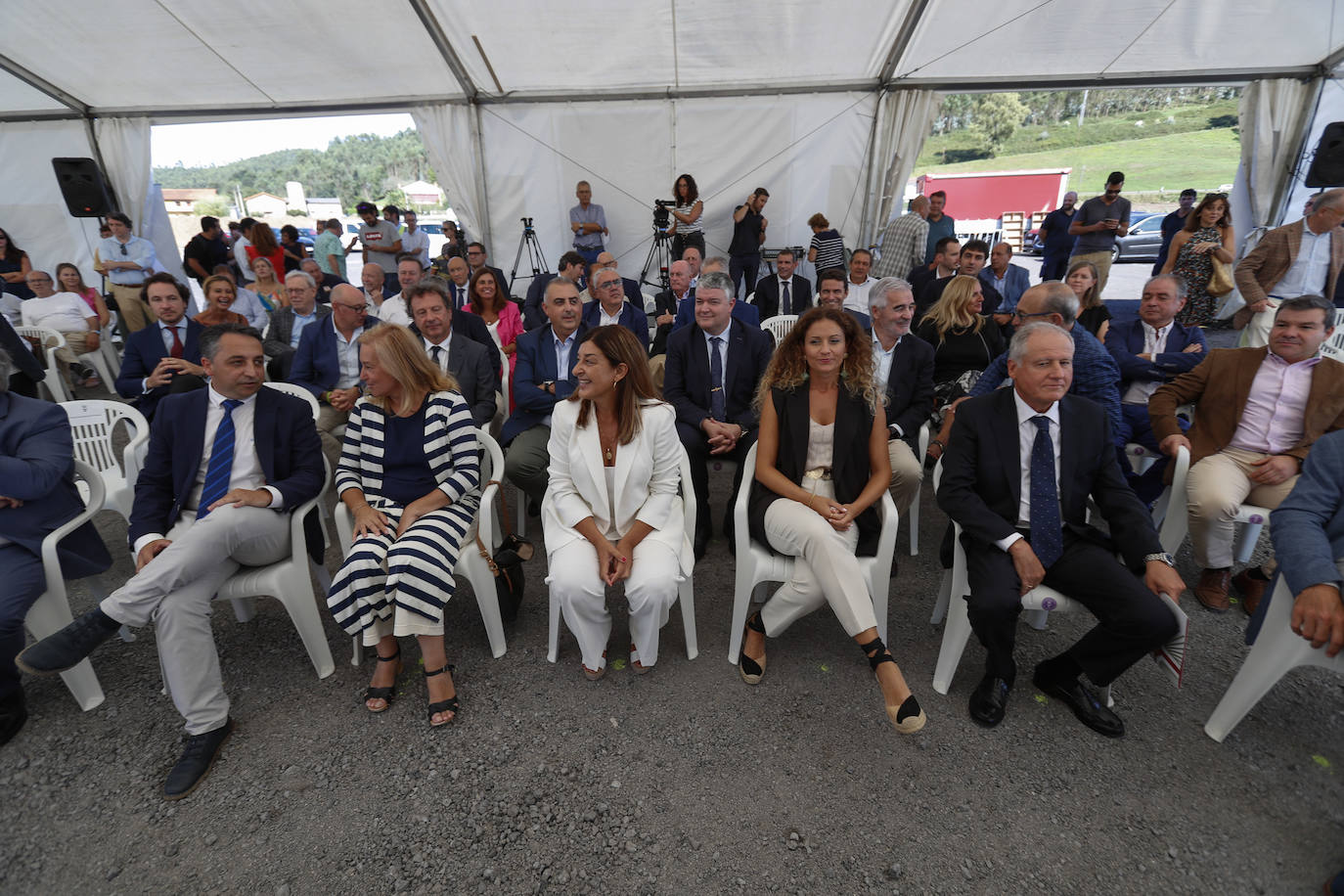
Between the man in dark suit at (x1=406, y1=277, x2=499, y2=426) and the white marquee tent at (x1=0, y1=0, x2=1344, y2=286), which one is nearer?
the man in dark suit at (x1=406, y1=277, x2=499, y2=426)

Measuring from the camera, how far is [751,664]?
228cm

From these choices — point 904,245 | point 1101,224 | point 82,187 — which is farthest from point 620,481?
point 82,187

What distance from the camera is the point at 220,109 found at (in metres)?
7.58

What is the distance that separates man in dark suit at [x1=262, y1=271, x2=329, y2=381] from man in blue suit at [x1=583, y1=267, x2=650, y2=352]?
66.4 inches

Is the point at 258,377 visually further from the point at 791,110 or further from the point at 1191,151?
the point at 1191,151

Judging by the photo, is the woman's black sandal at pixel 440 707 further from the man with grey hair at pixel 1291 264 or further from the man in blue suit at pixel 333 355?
the man with grey hair at pixel 1291 264

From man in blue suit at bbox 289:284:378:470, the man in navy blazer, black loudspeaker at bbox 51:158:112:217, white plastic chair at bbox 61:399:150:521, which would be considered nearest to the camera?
white plastic chair at bbox 61:399:150:521

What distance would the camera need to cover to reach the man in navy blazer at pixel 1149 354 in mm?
3059

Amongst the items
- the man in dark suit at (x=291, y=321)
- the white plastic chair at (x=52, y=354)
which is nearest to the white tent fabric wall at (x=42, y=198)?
the white plastic chair at (x=52, y=354)

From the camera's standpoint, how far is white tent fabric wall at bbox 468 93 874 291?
24.6 ft

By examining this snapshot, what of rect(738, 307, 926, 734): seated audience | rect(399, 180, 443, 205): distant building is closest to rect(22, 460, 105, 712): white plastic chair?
rect(738, 307, 926, 734): seated audience

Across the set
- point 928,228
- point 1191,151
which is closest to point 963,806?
point 928,228

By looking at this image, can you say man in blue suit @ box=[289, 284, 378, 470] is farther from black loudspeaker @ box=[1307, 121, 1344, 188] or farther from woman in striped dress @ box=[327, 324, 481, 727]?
black loudspeaker @ box=[1307, 121, 1344, 188]

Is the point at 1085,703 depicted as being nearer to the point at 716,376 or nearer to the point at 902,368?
the point at 902,368
